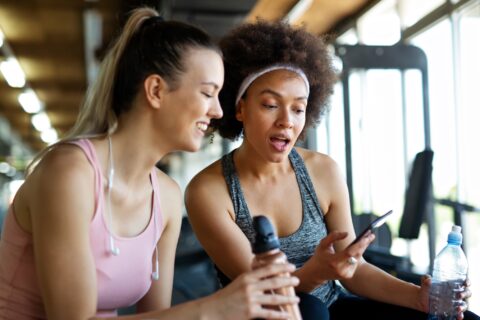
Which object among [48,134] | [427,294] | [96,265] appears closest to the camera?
[96,265]

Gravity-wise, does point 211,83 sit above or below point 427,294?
above

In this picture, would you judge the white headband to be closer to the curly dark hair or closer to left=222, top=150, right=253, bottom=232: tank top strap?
the curly dark hair

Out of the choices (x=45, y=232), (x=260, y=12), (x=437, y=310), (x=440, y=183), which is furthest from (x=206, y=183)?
(x=260, y=12)

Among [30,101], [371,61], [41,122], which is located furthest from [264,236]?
[41,122]

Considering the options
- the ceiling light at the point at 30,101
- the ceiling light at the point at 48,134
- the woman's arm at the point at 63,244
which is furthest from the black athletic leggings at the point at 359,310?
the ceiling light at the point at 48,134

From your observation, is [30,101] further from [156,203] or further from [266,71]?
[156,203]

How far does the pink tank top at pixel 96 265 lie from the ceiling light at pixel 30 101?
11541 mm

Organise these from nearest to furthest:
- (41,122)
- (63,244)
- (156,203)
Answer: (63,244)
(156,203)
(41,122)

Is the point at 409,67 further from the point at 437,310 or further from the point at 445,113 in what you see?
the point at 437,310

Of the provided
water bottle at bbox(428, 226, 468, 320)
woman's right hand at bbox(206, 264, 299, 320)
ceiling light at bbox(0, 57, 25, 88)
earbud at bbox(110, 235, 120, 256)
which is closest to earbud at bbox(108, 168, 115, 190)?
earbud at bbox(110, 235, 120, 256)

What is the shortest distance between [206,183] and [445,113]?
3.39 m

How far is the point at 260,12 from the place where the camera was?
22.5 ft

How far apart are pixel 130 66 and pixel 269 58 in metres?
0.53

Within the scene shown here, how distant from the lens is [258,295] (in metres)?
1.10
